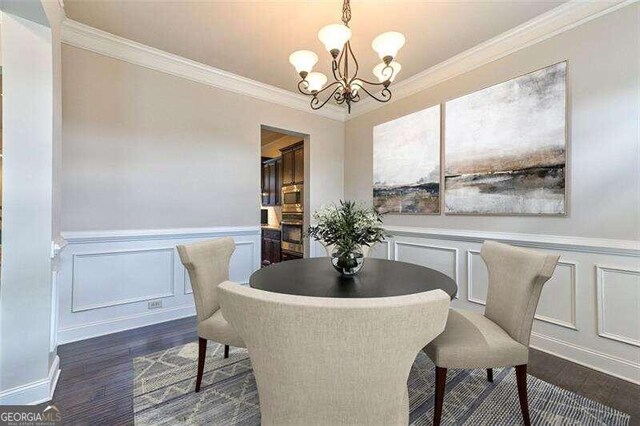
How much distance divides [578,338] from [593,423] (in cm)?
81

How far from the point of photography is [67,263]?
240 centimetres

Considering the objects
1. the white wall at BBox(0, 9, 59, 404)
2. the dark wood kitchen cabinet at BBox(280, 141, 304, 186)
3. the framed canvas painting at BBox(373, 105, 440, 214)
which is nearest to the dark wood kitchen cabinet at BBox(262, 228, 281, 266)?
the dark wood kitchen cabinet at BBox(280, 141, 304, 186)

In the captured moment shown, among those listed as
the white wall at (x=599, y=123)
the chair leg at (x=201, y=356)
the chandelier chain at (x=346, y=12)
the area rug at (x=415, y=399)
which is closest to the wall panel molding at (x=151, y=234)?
the area rug at (x=415, y=399)

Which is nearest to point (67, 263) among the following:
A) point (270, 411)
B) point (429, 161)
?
point (270, 411)

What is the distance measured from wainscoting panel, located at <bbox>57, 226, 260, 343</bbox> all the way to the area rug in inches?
31.5

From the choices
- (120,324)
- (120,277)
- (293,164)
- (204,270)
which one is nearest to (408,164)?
(293,164)

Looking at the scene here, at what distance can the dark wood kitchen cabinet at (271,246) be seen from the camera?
512 cm

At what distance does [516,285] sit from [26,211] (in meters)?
2.78

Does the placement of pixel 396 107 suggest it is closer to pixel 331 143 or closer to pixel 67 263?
pixel 331 143

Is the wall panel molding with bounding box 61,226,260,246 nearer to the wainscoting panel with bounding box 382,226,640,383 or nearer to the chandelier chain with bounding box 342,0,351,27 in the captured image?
the chandelier chain with bounding box 342,0,351,27

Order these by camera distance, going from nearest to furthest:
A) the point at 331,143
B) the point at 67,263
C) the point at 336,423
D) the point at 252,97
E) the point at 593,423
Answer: the point at 336,423, the point at 593,423, the point at 67,263, the point at 252,97, the point at 331,143

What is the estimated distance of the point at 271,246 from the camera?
5.35 m

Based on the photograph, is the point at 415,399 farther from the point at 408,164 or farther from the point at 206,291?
the point at 408,164

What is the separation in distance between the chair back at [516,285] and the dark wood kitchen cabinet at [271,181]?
3.96 metres
